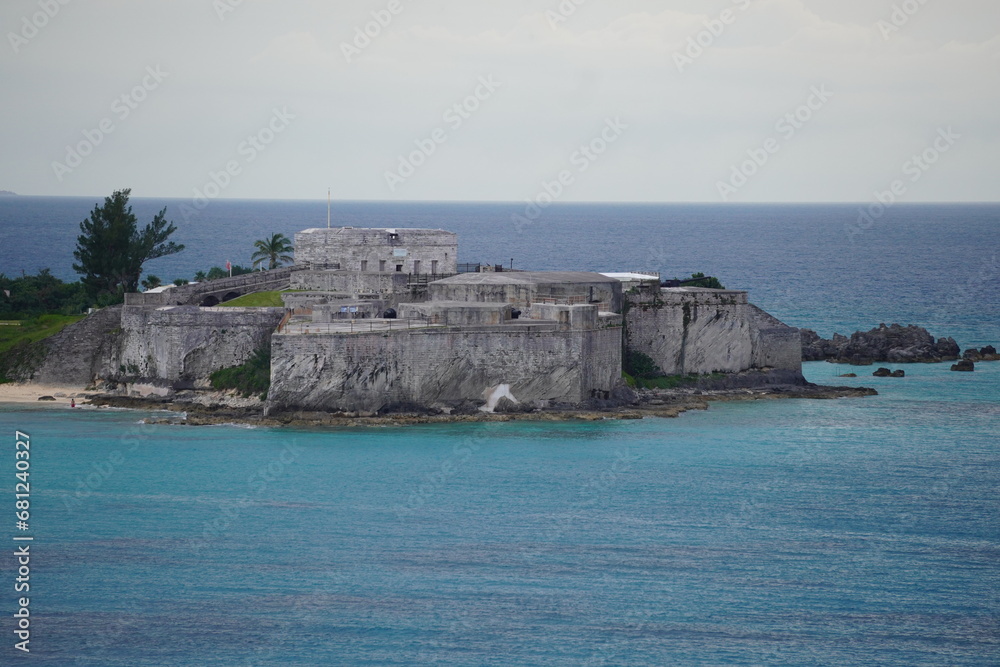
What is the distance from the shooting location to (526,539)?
3778cm

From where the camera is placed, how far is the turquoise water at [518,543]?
3034 centimetres

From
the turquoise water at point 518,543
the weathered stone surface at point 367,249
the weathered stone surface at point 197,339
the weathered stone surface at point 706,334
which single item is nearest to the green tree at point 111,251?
the weathered stone surface at point 367,249

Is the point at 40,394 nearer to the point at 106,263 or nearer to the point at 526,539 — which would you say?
the point at 106,263

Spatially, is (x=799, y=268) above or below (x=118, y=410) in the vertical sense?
above

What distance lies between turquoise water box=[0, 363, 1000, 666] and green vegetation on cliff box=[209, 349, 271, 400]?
3.77 metres

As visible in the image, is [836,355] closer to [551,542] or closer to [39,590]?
[551,542]

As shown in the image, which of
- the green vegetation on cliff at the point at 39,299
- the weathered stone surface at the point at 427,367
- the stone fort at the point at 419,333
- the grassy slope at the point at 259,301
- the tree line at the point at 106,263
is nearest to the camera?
the weathered stone surface at the point at 427,367

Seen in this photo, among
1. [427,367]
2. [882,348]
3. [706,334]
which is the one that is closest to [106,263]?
[427,367]

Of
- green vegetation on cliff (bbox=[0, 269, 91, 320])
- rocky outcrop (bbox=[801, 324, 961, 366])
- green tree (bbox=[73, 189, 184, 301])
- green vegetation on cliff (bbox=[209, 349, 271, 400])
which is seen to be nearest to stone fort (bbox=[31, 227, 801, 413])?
green vegetation on cliff (bbox=[209, 349, 271, 400])

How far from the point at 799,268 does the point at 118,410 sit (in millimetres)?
98089

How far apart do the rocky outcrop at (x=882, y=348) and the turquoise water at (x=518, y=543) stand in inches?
647

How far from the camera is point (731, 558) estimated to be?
36.4 meters

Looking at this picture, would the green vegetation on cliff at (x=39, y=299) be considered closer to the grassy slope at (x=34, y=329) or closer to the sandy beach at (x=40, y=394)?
the grassy slope at (x=34, y=329)

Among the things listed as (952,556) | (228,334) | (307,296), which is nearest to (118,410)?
(228,334)
